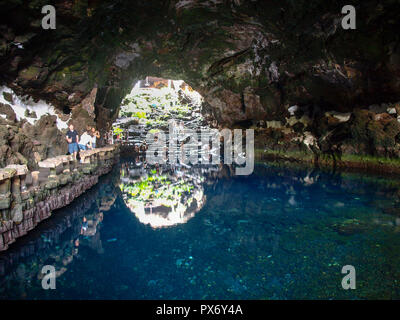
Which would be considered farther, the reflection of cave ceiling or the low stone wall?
the reflection of cave ceiling

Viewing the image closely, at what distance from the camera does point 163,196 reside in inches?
370

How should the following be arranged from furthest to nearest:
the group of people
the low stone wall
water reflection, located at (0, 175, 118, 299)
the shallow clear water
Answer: the group of people, the low stone wall, water reflection, located at (0, 175, 118, 299), the shallow clear water

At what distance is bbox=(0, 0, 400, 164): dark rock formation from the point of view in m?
7.83

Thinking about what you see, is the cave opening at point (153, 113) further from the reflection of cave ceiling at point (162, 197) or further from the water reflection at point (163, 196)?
the reflection of cave ceiling at point (162, 197)

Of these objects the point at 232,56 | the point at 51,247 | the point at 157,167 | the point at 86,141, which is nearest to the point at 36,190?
the point at 51,247

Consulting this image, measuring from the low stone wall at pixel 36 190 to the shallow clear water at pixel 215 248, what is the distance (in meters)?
0.31

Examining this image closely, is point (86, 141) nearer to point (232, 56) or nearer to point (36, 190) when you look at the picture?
point (36, 190)

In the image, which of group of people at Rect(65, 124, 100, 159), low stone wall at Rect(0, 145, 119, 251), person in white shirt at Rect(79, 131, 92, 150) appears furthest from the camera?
person in white shirt at Rect(79, 131, 92, 150)

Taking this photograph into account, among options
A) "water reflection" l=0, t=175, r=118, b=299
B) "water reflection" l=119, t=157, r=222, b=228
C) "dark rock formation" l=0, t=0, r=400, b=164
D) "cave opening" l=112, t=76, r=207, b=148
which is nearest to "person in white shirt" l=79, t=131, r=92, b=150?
"dark rock formation" l=0, t=0, r=400, b=164

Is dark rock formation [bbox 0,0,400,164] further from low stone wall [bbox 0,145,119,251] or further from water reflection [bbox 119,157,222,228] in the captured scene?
water reflection [bbox 119,157,222,228]

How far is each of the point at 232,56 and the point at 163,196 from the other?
422 inches

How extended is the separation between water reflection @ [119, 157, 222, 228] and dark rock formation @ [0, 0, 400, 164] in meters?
4.76

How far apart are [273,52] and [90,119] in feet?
34.9

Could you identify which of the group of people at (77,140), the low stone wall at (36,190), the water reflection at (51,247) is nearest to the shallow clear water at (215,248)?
the water reflection at (51,247)
